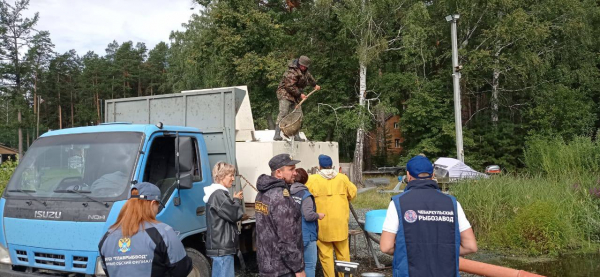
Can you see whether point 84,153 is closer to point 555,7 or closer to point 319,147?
point 319,147

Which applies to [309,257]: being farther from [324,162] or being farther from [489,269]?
[489,269]

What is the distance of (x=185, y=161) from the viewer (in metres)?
5.27

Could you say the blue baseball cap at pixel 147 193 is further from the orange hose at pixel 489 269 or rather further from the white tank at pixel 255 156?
the white tank at pixel 255 156

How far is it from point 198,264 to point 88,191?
54.3 inches

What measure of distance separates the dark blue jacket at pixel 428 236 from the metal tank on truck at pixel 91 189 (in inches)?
104

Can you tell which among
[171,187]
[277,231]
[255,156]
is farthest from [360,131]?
[277,231]

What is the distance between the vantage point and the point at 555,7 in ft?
82.6

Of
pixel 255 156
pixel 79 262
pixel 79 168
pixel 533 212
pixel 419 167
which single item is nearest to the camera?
pixel 419 167

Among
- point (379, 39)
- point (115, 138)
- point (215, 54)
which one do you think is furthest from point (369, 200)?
point (215, 54)

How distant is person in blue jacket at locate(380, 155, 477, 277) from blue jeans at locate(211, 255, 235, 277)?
6.03 feet

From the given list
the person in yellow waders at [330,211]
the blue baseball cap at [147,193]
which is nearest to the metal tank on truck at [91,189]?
the person in yellow waders at [330,211]

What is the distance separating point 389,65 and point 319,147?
22.4 meters

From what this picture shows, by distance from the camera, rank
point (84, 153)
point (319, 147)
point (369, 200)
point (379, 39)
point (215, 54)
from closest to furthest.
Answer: point (84, 153) < point (319, 147) < point (369, 200) < point (379, 39) < point (215, 54)

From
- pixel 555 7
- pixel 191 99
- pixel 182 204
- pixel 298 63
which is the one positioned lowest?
pixel 182 204
